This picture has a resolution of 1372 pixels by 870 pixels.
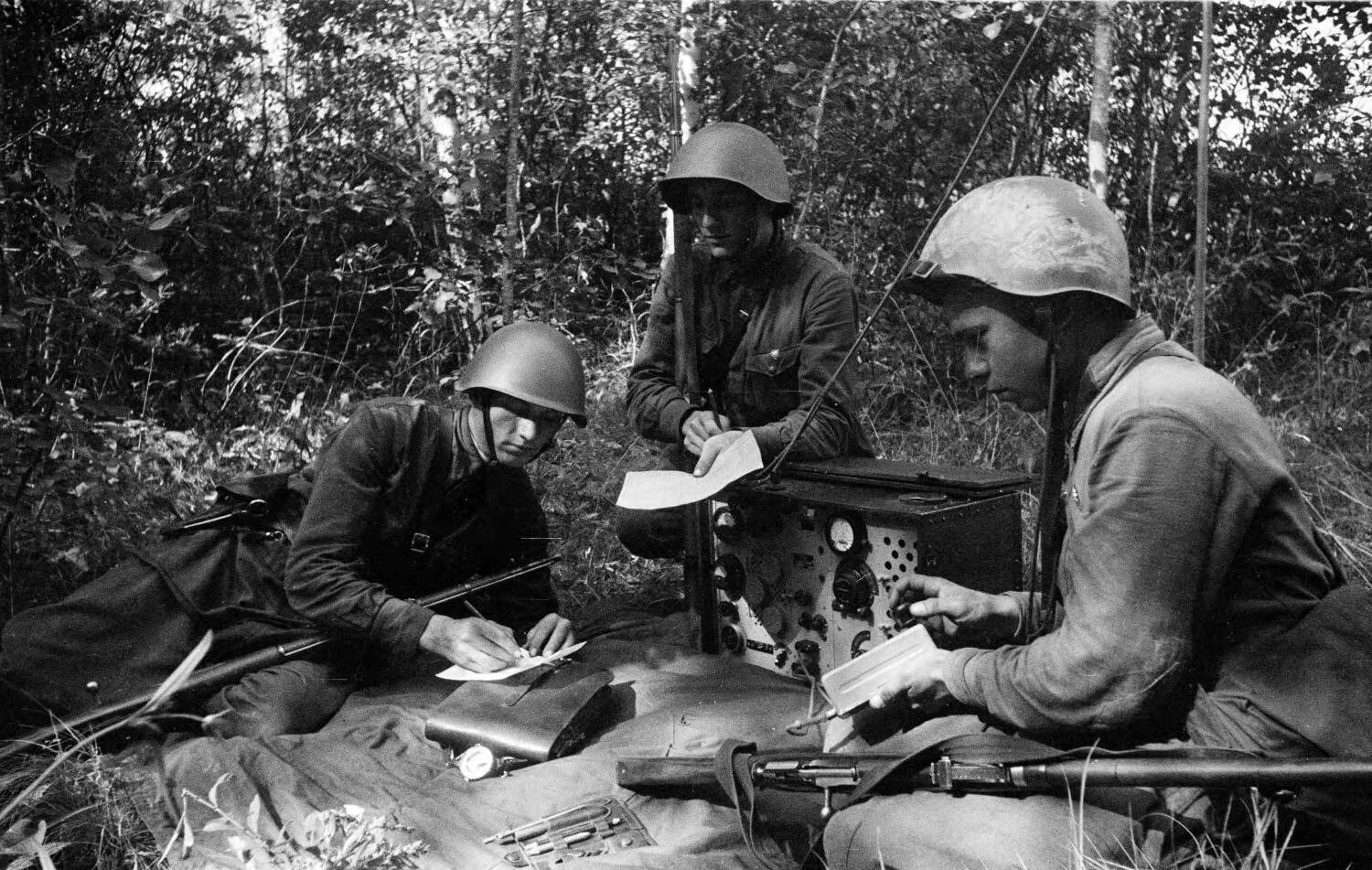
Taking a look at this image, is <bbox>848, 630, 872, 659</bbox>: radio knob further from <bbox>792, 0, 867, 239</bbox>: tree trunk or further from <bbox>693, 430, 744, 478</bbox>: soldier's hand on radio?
<bbox>792, 0, 867, 239</bbox>: tree trunk

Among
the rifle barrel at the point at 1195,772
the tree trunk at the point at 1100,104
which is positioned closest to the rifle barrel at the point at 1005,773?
the rifle barrel at the point at 1195,772

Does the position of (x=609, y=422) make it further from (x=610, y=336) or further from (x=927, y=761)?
(x=927, y=761)

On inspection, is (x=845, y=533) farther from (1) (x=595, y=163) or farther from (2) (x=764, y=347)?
(1) (x=595, y=163)

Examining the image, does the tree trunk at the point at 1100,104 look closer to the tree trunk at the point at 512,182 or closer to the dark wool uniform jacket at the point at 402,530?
the tree trunk at the point at 512,182

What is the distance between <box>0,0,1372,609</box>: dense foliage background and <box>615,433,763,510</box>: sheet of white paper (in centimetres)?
315

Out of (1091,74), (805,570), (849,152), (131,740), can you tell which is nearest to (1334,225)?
(1091,74)

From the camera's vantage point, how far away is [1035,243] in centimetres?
282

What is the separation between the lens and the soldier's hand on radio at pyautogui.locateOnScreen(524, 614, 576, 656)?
4.29 meters

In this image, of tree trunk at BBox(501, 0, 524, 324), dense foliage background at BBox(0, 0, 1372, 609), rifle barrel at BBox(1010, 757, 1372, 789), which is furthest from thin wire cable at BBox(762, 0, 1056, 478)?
tree trunk at BBox(501, 0, 524, 324)

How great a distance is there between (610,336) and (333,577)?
484 cm

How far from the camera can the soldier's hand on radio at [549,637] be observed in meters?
4.29

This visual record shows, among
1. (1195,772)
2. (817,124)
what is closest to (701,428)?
(1195,772)

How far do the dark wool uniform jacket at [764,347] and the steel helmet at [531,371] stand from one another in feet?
2.36

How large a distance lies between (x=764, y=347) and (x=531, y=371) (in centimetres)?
120
